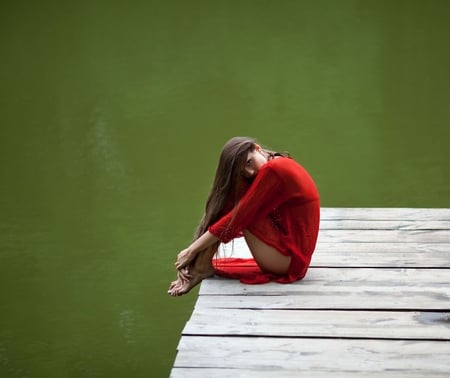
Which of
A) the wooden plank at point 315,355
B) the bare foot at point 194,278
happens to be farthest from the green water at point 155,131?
the wooden plank at point 315,355

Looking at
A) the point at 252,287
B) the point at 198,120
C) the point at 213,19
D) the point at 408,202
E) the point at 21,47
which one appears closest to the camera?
the point at 252,287

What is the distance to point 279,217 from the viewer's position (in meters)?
2.74

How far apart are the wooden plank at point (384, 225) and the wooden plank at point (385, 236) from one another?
0.04 metres

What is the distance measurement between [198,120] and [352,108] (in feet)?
4.31

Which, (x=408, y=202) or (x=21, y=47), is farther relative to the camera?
(x=21, y=47)

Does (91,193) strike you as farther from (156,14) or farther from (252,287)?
(156,14)

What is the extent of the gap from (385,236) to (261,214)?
76 cm

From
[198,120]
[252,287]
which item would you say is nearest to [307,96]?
[198,120]

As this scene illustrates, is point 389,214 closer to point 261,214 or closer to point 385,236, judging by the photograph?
point 385,236

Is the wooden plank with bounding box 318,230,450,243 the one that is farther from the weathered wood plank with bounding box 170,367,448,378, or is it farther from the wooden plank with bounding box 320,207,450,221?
the weathered wood plank with bounding box 170,367,448,378

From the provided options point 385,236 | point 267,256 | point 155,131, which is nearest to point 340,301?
point 267,256

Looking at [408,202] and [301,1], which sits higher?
[301,1]

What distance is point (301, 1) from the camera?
31.8 ft

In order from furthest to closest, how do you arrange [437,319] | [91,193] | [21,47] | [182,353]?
[21,47] → [91,193] → [437,319] → [182,353]
